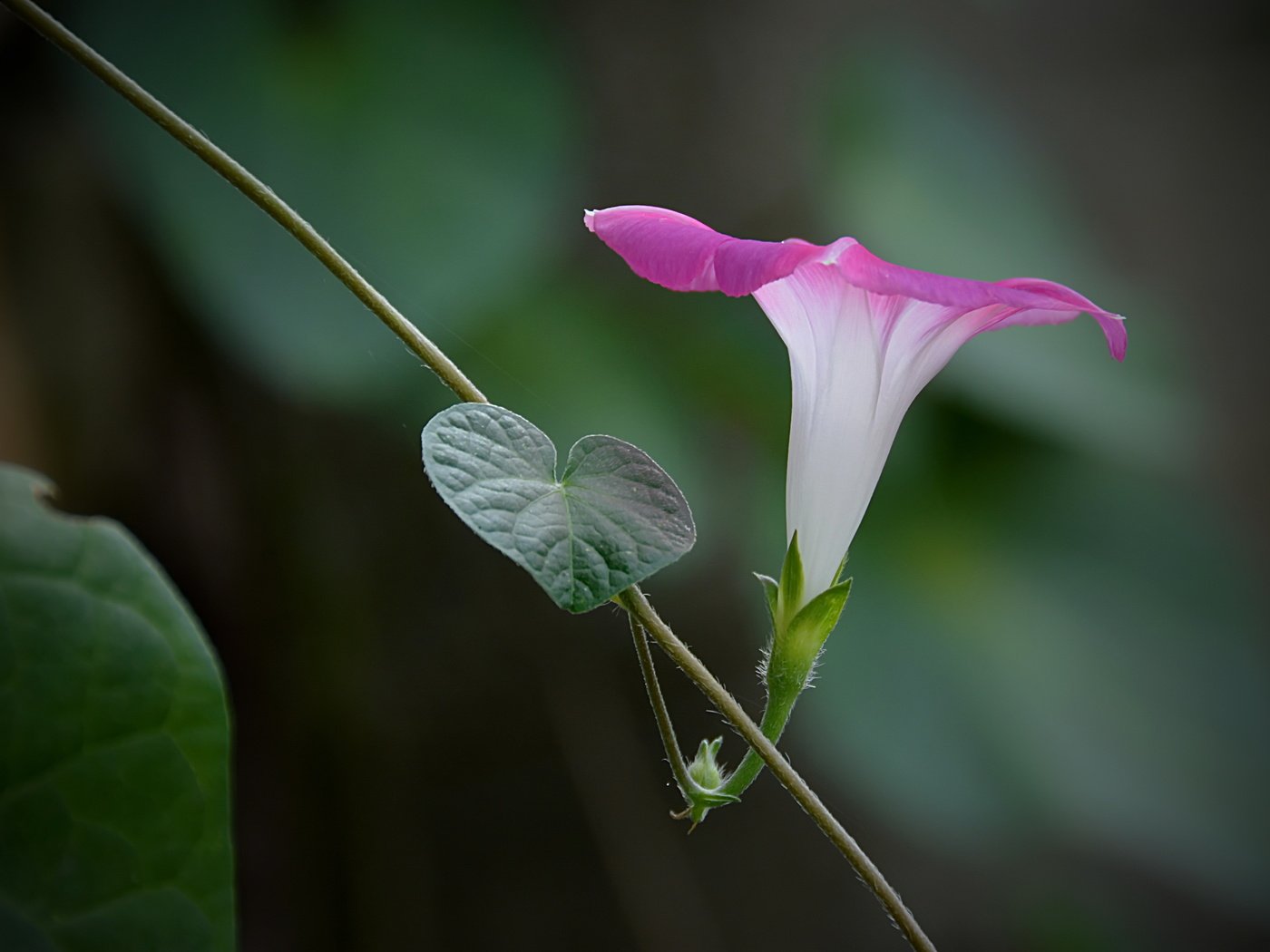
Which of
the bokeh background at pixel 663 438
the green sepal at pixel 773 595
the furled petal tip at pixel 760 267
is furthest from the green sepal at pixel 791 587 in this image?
the bokeh background at pixel 663 438

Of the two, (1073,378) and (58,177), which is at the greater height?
(1073,378)

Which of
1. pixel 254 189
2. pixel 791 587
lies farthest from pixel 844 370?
pixel 254 189

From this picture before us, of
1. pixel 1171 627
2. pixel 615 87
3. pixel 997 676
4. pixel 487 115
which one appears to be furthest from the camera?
pixel 615 87

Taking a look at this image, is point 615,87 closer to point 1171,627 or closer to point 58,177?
point 58,177

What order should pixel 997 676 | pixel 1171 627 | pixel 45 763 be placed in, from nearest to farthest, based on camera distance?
pixel 45 763
pixel 997 676
pixel 1171 627

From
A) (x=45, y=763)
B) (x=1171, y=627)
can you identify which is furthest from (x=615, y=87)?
(x=45, y=763)

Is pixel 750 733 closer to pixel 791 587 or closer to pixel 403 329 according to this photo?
pixel 791 587
